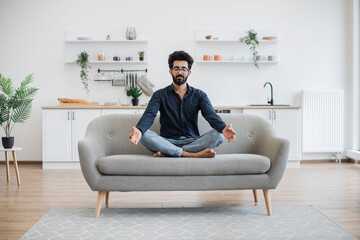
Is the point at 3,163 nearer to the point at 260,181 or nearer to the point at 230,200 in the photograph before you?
the point at 230,200

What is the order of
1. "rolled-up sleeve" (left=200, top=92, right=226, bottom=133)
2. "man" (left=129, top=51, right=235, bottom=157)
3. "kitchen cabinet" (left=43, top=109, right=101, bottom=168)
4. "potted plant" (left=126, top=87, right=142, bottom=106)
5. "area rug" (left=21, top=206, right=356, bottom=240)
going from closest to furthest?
"area rug" (left=21, top=206, right=356, bottom=240), "rolled-up sleeve" (left=200, top=92, right=226, bottom=133), "man" (left=129, top=51, right=235, bottom=157), "kitchen cabinet" (left=43, top=109, right=101, bottom=168), "potted plant" (left=126, top=87, right=142, bottom=106)

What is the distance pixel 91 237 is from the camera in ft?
7.41

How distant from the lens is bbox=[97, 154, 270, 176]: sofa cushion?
2.63 metres

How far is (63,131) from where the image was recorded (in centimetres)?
498

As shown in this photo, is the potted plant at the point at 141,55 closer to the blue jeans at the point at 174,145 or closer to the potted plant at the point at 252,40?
the potted plant at the point at 252,40

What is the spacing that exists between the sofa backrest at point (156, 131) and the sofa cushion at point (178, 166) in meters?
0.44

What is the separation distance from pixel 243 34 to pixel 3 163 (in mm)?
4044

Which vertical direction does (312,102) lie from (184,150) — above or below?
above

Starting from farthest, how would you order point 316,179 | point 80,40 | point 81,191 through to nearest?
point 80,40 < point 316,179 < point 81,191

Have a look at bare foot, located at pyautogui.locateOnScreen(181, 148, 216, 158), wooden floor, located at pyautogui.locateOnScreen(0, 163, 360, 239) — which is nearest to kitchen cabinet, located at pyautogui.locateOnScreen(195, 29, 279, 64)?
wooden floor, located at pyautogui.locateOnScreen(0, 163, 360, 239)

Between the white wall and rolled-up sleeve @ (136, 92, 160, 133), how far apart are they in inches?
102

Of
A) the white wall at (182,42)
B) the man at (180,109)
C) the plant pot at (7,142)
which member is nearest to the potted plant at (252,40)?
the white wall at (182,42)

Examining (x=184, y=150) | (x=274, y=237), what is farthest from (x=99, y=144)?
(x=274, y=237)

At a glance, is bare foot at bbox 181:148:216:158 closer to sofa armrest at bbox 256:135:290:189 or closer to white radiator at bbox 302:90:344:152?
sofa armrest at bbox 256:135:290:189
